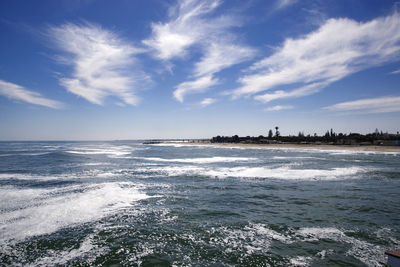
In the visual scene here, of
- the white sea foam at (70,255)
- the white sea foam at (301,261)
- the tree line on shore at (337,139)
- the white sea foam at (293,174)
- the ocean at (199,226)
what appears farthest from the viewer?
the tree line on shore at (337,139)

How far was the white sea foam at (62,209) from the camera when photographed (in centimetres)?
829

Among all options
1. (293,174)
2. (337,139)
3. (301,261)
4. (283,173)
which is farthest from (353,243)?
(337,139)

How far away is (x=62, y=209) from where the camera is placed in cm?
1046

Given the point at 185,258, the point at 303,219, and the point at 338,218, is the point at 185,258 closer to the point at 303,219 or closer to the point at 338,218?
the point at 303,219

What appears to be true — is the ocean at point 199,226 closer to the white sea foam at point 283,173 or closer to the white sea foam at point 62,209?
the white sea foam at point 62,209

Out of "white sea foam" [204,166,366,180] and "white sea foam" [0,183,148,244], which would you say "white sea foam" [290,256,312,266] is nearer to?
"white sea foam" [0,183,148,244]

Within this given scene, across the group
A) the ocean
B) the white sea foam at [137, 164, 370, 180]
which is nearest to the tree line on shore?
the white sea foam at [137, 164, 370, 180]

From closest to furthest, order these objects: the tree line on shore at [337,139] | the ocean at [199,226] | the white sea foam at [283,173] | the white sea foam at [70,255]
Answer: the white sea foam at [70,255] → the ocean at [199,226] → the white sea foam at [283,173] → the tree line on shore at [337,139]

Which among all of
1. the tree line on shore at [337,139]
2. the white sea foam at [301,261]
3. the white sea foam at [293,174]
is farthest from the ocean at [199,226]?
the tree line on shore at [337,139]

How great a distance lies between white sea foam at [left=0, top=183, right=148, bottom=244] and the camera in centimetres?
829

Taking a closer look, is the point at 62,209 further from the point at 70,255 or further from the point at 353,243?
the point at 353,243

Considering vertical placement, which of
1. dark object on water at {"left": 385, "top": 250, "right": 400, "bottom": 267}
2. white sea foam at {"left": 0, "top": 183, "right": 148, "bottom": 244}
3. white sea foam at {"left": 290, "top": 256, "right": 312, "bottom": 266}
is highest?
dark object on water at {"left": 385, "top": 250, "right": 400, "bottom": 267}

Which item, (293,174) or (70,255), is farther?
(293,174)

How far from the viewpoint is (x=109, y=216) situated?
9.66 m
